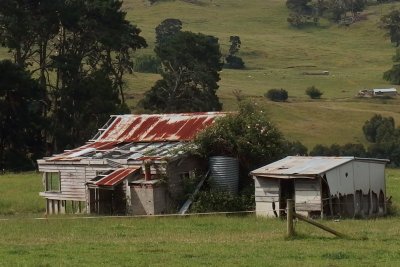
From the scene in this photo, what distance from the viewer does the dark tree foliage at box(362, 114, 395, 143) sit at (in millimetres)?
80938

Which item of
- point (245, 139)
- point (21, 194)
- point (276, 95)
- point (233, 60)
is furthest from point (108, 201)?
point (233, 60)

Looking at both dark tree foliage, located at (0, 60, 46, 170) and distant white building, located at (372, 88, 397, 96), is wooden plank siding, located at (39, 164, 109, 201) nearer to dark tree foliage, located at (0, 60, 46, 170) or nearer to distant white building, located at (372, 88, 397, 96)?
dark tree foliage, located at (0, 60, 46, 170)

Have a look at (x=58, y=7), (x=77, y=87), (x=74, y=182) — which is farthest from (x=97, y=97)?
(x=74, y=182)

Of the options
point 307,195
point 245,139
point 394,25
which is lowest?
point 307,195

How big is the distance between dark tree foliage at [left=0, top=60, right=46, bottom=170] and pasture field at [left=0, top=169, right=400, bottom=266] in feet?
93.8

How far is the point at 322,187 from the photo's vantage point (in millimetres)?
35625

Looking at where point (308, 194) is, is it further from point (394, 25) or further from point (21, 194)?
point (394, 25)

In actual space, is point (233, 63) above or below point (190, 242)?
above

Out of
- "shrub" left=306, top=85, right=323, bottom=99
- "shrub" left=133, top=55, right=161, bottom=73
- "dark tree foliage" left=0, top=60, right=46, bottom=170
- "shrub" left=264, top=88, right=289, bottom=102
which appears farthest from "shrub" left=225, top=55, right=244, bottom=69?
"dark tree foliage" left=0, top=60, right=46, bottom=170

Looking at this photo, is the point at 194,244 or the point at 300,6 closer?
the point at 194,244

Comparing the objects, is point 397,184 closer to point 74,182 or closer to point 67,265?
point 74,182

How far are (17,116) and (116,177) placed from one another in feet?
86.5

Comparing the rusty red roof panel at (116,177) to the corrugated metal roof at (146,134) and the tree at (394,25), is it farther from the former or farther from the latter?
the tree at (394,25)

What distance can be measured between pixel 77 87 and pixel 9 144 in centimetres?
746
